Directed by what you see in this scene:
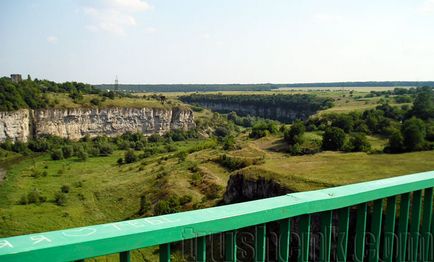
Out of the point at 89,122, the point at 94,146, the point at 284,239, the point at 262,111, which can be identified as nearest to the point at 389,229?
the point at 284,239

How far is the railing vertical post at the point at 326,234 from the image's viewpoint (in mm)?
2600

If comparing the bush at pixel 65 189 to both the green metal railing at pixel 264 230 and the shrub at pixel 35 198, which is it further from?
the green metal railing at pixel 264 230

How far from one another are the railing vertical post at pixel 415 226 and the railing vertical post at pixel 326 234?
1010 mm

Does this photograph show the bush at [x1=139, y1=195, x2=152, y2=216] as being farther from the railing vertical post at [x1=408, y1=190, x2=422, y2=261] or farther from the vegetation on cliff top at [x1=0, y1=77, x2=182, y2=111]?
the vegetation on cliff top at [x1=0, y1=77, x2=182, y2=111]

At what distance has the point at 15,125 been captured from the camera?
8412 cm

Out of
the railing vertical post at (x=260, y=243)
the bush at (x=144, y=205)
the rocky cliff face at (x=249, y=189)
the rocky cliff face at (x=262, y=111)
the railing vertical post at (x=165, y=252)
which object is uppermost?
the railing vertical post at (x=165, y=252)

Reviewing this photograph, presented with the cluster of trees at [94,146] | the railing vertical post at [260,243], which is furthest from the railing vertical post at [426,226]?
the cluster of trees at [94,146]

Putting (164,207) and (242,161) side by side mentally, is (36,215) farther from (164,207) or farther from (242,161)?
(242,161)

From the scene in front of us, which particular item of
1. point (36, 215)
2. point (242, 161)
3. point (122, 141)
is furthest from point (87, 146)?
point (242, 161)

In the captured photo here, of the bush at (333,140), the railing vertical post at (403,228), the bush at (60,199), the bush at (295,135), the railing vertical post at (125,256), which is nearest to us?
the railing vertical post at (125,256)

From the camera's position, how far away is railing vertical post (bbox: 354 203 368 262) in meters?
2.81

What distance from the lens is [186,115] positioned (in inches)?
4518

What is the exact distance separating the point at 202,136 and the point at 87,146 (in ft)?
116

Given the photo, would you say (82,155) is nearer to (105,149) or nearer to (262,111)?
(105,149)
